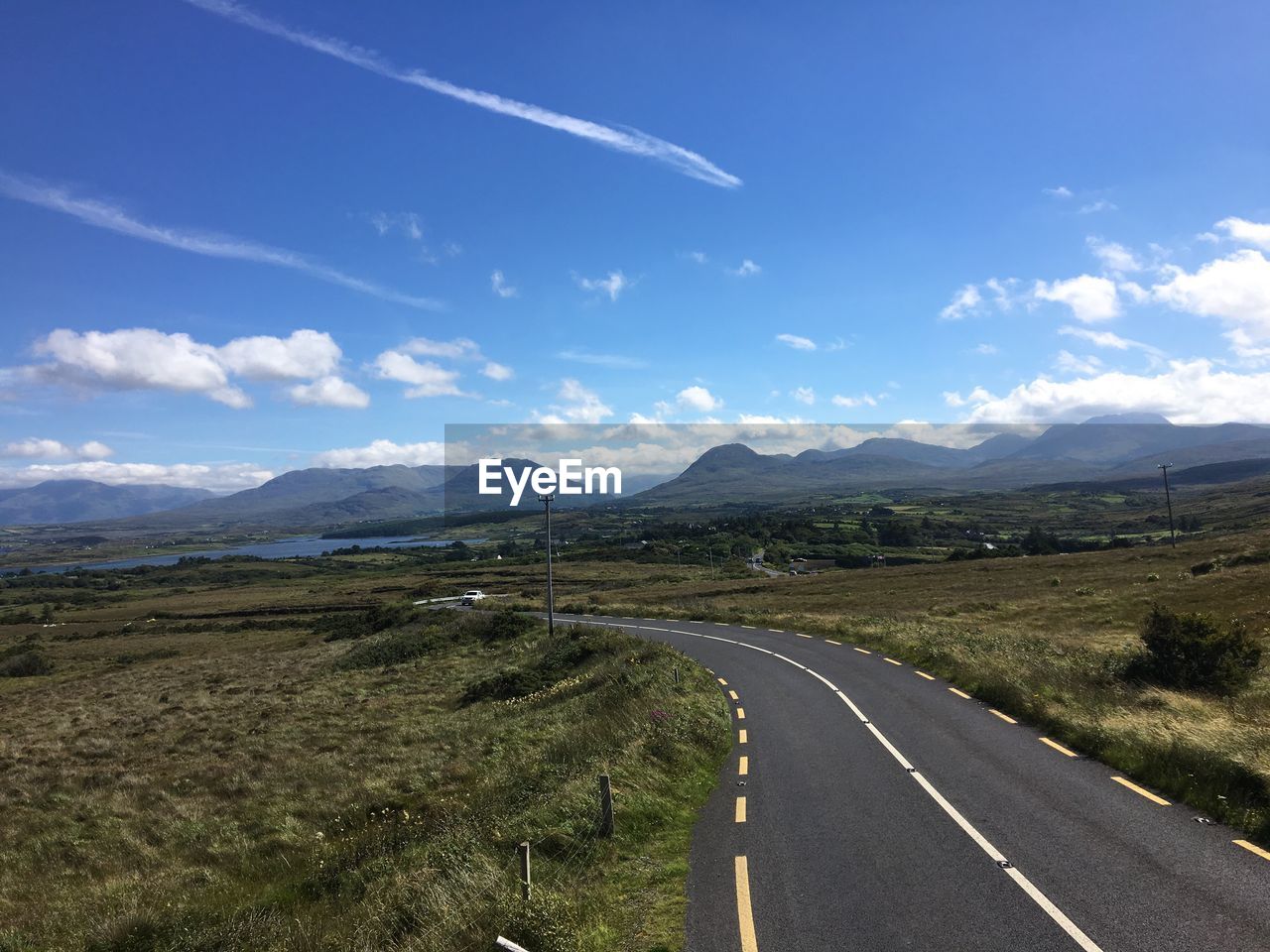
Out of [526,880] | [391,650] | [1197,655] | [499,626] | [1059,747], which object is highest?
[526,880]

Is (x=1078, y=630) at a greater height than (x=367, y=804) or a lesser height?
greater

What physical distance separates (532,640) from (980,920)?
38505 millimetres

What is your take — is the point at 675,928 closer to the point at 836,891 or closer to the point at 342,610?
the point at 836,891

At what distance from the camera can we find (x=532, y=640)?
44.1 metres

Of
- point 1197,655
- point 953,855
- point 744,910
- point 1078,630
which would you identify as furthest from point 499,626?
point 744,910

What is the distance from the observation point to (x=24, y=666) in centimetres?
5416

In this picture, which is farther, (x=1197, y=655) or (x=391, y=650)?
(x=391, y=650)

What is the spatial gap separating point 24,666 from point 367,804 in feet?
182

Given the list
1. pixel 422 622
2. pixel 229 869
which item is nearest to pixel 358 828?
pixel 229 869

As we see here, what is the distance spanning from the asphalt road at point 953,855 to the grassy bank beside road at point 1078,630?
2.58 feet

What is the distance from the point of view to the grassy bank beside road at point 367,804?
335 inches

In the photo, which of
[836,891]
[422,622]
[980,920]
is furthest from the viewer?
[422,622]

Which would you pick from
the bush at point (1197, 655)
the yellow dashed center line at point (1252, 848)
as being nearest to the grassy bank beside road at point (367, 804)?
the yellow dashed center line at point (1252, 848)

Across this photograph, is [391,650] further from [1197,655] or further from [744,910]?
[744,910]
